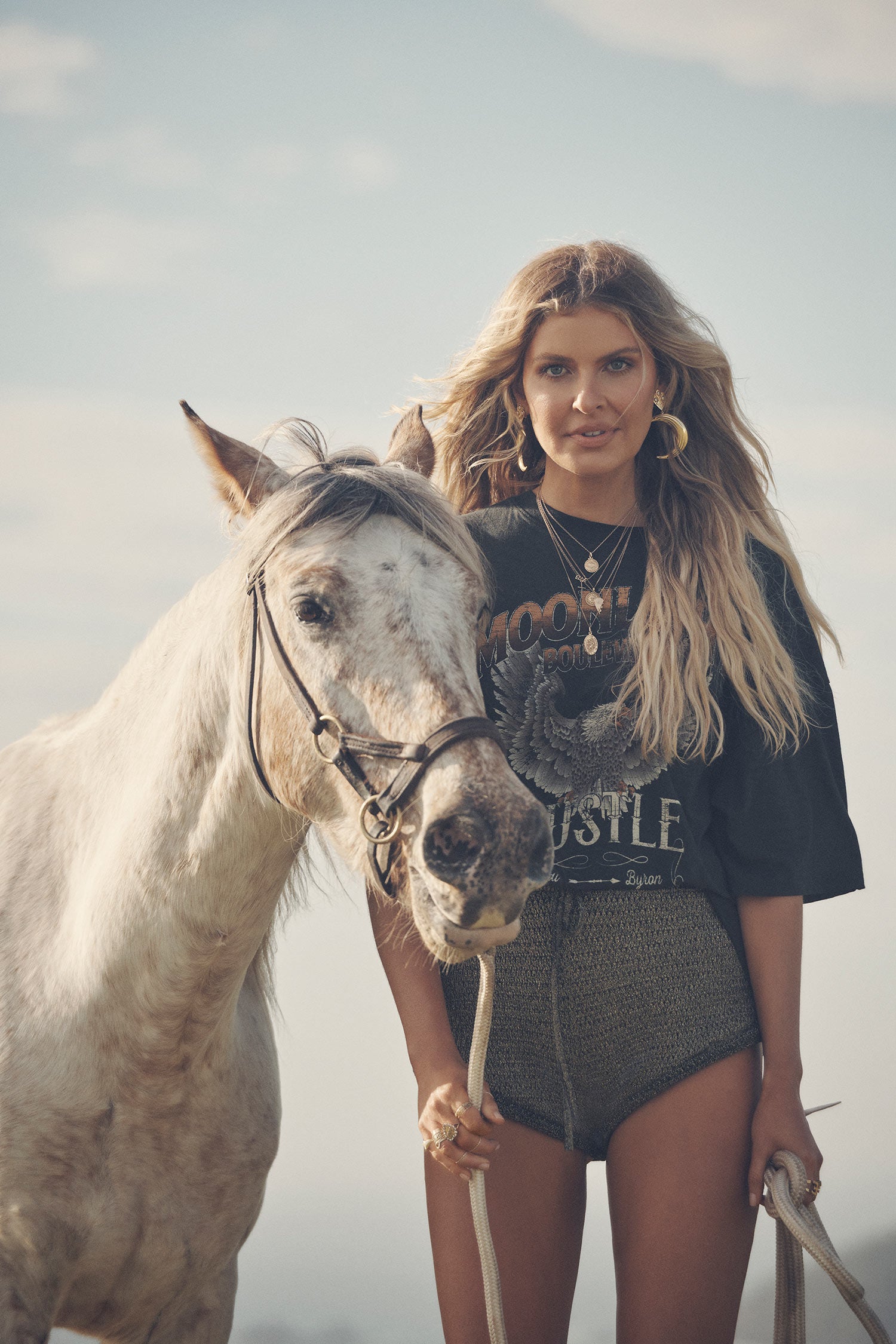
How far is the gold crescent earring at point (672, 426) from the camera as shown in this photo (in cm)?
230

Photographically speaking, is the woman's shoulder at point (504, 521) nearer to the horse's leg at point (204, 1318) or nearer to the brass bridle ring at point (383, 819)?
the brass bridle ring at point (383, 819)

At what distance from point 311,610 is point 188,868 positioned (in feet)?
1.88

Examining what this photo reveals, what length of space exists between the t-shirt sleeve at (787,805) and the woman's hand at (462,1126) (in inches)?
26.2

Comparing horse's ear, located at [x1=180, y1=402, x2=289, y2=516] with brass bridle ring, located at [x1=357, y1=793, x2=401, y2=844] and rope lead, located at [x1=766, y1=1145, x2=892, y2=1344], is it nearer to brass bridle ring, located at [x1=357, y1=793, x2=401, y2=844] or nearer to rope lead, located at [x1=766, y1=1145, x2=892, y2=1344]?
brass bridle ring, located at [x1=357, y1=793, x2=401, y2=844]

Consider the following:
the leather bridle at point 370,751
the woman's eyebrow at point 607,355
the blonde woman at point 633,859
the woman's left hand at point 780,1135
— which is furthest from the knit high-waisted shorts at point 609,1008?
the woman's eyebrow at point 607,355

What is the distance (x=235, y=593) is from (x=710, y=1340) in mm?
1613

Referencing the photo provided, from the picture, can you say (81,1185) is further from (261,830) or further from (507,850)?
(507,850)

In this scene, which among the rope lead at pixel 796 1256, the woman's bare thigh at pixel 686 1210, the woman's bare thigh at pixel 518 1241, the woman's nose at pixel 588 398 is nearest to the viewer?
the rope lead at pixel 796 1256

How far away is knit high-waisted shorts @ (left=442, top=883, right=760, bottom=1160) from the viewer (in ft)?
6.47

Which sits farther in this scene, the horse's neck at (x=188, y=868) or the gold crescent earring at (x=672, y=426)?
the gold crescent earring at (x=672, y=426)

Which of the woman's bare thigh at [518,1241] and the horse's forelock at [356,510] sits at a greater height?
the horse's forelock at [356,510]

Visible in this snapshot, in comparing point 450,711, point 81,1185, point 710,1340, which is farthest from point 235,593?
point 710,1340

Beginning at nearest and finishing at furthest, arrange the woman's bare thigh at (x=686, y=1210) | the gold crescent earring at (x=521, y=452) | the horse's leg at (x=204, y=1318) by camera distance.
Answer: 1. the woman's bare thigh at (x=686, y=1210)
2. the horse's leg at (x=204, y=1318)
3. the gold crescent earring at (x=521, y=452)

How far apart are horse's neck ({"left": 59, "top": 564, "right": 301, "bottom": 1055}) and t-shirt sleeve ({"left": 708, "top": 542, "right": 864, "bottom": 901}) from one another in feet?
2.86
